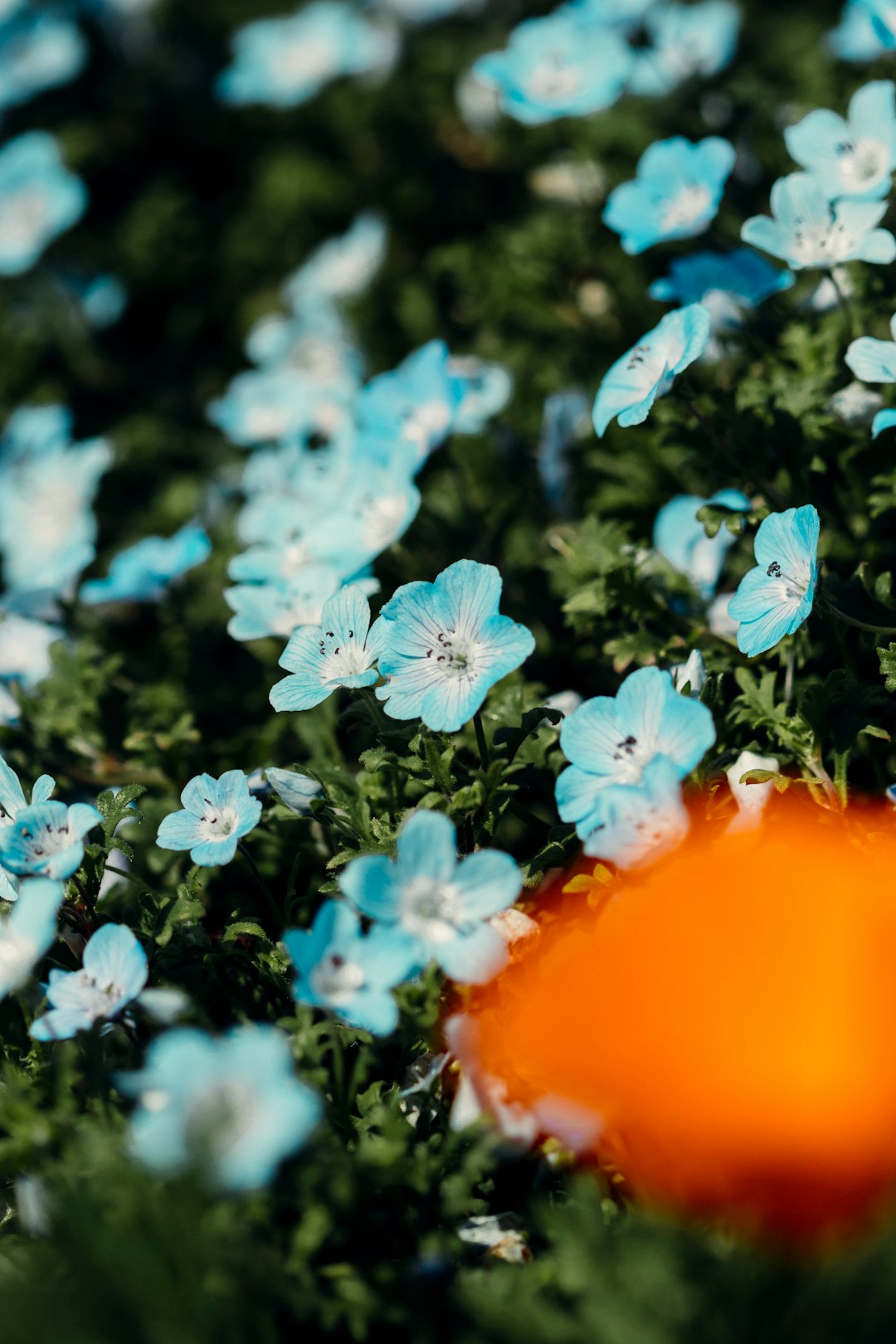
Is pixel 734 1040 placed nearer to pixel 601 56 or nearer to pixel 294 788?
pixel 294 788

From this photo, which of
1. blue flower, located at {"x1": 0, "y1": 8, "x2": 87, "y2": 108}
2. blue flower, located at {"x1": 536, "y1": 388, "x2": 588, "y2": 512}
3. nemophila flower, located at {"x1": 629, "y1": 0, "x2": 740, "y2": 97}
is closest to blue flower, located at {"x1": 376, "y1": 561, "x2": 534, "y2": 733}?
blue flower, located at {"x1": 536, "y1": 388, "x2": 588, "y2": 512}

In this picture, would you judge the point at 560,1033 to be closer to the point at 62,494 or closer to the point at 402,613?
the point at 402,613

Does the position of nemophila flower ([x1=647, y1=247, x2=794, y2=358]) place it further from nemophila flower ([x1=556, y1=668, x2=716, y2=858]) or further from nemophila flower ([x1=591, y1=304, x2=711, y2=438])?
nemophila flower ([x1=556, y1=668, x2=716, y2=858])

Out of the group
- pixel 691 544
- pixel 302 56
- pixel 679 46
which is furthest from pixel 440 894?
pixel 302 56

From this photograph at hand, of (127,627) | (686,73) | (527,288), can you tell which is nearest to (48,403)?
(127,627)

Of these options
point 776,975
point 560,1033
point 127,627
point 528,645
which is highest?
point 528,645

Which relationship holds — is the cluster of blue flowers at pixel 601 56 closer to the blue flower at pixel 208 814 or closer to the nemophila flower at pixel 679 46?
the nemophila flower at pixel 679 46
